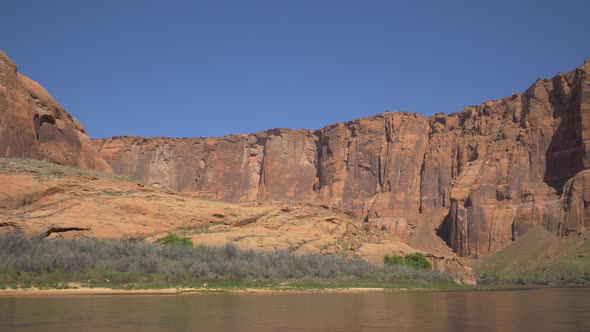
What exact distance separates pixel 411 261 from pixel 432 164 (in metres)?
60.3

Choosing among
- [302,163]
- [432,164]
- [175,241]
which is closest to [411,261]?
[175,241]

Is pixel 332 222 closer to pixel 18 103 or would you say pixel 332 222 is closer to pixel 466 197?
pixel 18 103

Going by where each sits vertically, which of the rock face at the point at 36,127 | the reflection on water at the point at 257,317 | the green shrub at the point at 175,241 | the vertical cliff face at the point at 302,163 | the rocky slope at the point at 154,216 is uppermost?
the vertical cliff face at the point at 302,163

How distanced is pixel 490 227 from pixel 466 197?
24.4 ft

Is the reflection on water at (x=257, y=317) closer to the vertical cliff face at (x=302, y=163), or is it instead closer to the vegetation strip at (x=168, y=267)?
the vegetation strip at (x=168, y=267)

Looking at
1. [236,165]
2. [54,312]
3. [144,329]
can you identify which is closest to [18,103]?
[54,312]

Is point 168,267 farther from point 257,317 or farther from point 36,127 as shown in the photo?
point 36,127

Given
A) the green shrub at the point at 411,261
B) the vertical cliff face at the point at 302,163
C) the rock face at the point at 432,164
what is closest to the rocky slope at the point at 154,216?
the green shrub at the point at 411,261

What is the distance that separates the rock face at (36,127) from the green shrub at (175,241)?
52.7 feet

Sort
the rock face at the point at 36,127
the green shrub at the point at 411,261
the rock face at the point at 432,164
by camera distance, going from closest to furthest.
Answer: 1. the rock face at the point at 36,127
2. the green shrub at the point at 411,261
3. the rock face at the point at 432,164

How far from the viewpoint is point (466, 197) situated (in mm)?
91000

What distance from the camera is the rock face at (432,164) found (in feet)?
274

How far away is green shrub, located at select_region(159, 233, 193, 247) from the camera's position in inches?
1536

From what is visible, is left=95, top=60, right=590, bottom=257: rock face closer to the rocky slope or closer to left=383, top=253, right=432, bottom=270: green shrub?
left=383, top=253, right=432, bottom=270: green shrub
